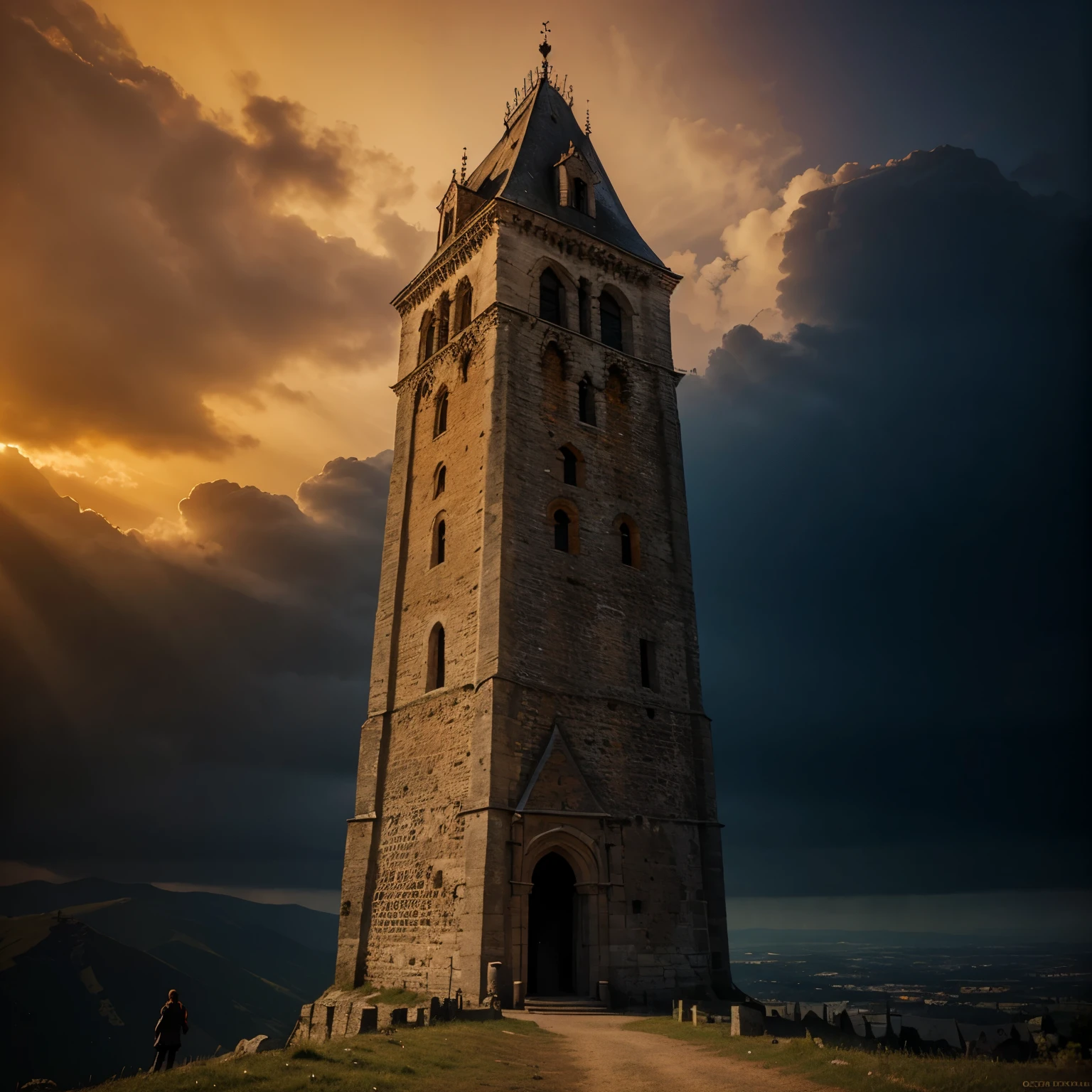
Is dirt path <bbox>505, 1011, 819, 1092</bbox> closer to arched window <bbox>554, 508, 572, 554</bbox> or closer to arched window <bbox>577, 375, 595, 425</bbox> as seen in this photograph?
arched window <bbox>554, 508, 572, 554</bbox>

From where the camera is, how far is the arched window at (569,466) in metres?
25.6

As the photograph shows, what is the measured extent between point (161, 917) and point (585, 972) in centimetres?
15118

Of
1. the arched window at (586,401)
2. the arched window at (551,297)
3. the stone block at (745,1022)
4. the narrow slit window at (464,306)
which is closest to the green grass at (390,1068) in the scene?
the stone block at (745,1022)

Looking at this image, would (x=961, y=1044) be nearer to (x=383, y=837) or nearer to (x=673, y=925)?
(x=673, y=925)

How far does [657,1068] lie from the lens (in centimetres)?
1102

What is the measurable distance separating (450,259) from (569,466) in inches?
392

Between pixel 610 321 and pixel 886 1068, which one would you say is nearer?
pixel 886 1068

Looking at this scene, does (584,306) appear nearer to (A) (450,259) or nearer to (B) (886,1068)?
(A) (450,259)

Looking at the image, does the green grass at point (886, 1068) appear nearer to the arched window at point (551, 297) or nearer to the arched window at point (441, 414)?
the arched window at point (441, 414)

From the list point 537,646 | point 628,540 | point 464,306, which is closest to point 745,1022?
point 537,646

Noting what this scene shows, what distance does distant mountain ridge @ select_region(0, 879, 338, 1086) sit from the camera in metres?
90.5

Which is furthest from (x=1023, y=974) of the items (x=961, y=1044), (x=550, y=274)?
(x=550, y=274)

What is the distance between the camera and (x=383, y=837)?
23109 millimetres

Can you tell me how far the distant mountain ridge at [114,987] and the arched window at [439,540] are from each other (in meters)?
57.4
